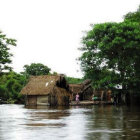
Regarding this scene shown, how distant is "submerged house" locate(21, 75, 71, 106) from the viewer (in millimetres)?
51938

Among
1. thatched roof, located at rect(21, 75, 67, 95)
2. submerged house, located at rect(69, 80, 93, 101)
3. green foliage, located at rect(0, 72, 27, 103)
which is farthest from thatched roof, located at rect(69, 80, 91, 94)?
thatched roof, located at rect(21, 75, 67, 95)

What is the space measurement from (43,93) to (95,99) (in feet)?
36.3

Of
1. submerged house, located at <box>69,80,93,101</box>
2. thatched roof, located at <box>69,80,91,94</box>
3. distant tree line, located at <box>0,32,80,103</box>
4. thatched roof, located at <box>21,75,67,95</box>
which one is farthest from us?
thatched roof, located at <box>69,80,91,94</box>

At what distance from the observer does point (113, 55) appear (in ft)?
129

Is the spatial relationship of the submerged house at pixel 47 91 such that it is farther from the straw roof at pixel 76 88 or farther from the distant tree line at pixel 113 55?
the straw roof at pixel 76 88

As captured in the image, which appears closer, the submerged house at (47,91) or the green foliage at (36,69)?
the submerged house at (47,91)

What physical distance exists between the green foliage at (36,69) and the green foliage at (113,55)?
6142cm

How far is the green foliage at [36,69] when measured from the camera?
3994 inches

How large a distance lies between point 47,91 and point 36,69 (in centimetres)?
4977

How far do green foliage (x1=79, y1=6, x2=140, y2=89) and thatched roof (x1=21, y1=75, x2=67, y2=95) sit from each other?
13.0m

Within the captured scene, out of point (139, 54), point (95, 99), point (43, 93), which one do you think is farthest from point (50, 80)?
point (139, 54)

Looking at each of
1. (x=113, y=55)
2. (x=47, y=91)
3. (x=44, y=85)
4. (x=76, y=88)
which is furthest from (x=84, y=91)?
(x=113, y=55)

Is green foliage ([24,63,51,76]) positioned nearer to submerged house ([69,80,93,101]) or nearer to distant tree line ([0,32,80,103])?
distant tree line ([0,32,80,103])

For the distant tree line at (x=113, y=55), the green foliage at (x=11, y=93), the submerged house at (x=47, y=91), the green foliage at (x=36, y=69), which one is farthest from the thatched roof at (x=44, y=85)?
the green foliage at (x=36, y=69)
